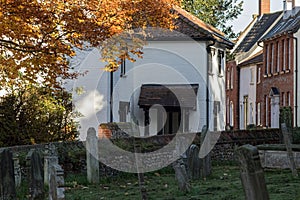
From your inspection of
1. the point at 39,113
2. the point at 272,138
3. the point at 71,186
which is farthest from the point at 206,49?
the point at 71,186

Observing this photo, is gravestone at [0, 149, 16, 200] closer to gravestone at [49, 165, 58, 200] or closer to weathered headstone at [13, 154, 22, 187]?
gravestone at [49, 165, 58, 200]

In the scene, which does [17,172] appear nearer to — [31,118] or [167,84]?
[31,118]

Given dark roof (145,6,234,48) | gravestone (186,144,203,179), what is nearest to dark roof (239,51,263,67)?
dark roof (145,6,234,48)

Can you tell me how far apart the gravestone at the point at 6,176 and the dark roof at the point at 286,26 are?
3907cm

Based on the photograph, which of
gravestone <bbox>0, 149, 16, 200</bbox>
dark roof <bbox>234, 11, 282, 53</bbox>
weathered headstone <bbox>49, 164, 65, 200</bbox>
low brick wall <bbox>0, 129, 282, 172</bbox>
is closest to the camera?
weathered headstone <bbox>49, 164, 65, 200</bbox>

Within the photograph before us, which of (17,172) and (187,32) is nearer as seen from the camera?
Result: (17,172)

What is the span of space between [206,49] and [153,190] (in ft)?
86.0

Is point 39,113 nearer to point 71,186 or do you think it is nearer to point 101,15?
point 101,15

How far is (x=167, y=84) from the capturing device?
1687 inches

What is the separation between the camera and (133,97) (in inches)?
1662

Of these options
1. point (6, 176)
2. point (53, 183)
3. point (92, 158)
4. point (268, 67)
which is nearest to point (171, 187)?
point (92, 158)

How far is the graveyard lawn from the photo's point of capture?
15516 millimetres

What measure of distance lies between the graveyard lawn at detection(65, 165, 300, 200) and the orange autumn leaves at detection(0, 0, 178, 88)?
3409 millimetres

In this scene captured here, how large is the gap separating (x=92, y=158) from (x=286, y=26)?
1485 inches
